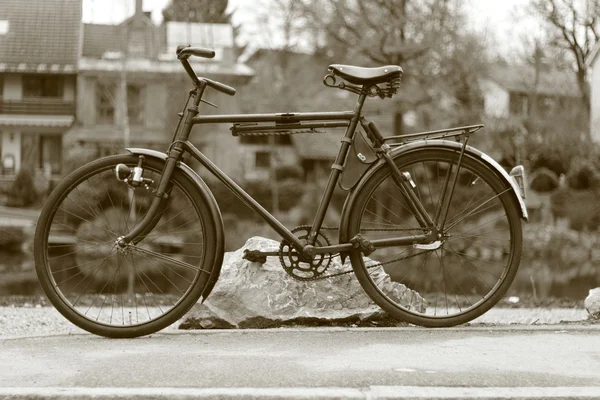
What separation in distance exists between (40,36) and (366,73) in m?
24.5

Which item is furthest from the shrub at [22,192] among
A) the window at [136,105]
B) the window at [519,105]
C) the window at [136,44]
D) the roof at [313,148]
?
the window at [519,105]

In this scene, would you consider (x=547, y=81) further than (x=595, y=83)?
Yes

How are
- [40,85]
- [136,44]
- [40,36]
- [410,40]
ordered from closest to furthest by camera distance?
[410,40] < [40,36] < [136,44] < [40,85]

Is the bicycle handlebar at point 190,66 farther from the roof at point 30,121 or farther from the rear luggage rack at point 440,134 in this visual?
the roof at point 30,121

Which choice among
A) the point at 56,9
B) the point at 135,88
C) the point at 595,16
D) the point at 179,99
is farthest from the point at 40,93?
the point at 595,16

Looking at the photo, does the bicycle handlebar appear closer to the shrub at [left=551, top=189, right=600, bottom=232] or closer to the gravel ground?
the gravel ground

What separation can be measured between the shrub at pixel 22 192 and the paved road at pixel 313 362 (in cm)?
2448

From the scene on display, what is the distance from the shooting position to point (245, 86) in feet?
113

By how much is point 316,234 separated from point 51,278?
1.19 meters

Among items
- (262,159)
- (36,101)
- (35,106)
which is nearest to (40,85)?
(36,101)

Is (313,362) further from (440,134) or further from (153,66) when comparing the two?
(153,66)

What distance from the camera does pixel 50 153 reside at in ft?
103

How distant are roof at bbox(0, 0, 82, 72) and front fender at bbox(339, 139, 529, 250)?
16.1m

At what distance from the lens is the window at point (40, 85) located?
30.3 m
